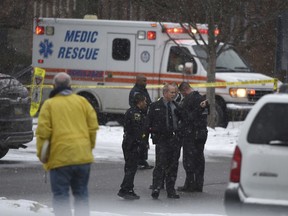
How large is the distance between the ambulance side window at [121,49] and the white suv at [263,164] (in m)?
16.0

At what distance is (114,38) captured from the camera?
2558 cm

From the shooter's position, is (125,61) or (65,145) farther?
(125,61)

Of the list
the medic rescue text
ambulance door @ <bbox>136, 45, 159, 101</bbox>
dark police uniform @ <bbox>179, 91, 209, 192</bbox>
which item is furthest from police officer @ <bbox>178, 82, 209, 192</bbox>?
the medic rescue text

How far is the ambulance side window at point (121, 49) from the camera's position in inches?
999

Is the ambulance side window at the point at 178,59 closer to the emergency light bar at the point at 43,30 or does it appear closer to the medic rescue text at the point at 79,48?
the medic rescue text at the point at 79,48

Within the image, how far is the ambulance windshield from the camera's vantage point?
2503 cm

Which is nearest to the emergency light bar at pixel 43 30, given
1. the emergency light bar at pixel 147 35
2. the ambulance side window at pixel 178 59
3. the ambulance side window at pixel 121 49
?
the ambulance side window at pixel 121 49

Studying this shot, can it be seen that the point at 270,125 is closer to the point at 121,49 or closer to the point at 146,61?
the point at 146,61

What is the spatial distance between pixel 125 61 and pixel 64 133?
15717mm

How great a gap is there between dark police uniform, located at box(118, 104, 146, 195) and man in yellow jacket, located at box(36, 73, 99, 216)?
369cm

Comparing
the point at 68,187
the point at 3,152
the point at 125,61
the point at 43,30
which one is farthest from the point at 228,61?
the point at 68,187

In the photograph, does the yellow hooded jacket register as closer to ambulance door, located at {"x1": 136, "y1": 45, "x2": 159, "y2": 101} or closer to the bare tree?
the bare tree

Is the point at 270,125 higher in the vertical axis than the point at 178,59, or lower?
higher

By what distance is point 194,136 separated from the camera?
14.6 metres
